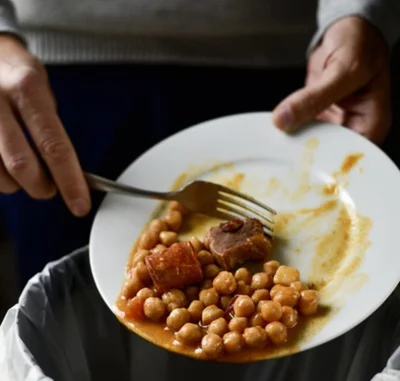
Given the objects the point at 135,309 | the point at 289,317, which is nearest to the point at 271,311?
the point at 289,317

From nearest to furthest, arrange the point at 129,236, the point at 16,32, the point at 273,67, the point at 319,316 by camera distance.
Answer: the point at 319,316, the point at 129,236, the point at 16,32, the point at 273,67

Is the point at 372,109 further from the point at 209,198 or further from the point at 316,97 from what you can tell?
the point at 209,198

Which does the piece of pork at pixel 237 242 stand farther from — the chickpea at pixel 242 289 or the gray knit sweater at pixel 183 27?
the gray knit sweater at pixel 183 27

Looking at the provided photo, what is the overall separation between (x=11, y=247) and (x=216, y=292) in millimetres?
825

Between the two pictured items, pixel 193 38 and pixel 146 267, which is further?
pixel 193 38

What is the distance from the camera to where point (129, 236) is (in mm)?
769

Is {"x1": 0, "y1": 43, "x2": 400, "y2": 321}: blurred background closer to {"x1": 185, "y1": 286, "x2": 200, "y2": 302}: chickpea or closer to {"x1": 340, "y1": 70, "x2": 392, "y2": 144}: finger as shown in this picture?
{"x1": 340, "y1": 70, "x2": 392, "y2": 144}: finger

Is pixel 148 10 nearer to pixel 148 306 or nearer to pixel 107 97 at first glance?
pixel 107 97

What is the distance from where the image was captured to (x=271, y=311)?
0.66 metres

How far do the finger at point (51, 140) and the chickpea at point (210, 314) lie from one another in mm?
183

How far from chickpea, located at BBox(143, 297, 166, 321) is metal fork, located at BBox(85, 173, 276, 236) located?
0.14m

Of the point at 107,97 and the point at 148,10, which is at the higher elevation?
the point at 148,10

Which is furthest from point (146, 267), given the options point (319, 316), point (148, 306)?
point (319, 316)

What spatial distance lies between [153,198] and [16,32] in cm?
26
